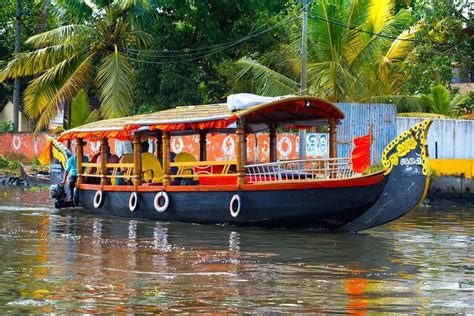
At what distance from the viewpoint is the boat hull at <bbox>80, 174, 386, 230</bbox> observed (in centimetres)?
1625

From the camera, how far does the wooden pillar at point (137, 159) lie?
63.3 ft

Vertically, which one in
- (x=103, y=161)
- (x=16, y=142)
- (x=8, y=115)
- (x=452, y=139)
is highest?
(x=8, y=115)

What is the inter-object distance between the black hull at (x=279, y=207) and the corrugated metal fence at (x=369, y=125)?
29.2 ft

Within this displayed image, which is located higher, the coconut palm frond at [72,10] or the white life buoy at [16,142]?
the coconut palm frond at [72,10]

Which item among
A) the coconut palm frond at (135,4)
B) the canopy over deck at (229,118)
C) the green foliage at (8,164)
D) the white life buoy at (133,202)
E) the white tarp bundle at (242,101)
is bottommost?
the white life buoy at (133,202)

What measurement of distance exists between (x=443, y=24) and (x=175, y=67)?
28.6ft

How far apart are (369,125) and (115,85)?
26.8 ft

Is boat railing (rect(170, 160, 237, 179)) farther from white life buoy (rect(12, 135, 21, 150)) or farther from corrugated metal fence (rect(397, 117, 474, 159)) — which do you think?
white life buoy (rect(12, 135, 21, 150))

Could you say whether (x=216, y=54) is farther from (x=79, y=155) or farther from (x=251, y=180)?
(x=251, y=180)

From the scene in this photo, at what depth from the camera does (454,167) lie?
25859 mm

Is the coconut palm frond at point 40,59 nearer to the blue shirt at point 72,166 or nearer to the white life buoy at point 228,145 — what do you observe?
the white life buoy at point 228,145

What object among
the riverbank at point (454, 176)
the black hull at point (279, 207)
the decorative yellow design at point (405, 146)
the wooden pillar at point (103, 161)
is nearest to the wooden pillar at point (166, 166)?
the black hull at point (279, 207)

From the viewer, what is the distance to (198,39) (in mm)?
32562

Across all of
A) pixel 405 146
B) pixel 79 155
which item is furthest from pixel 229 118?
pixel 79 155
